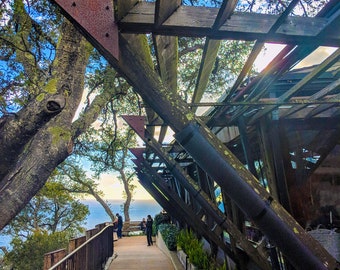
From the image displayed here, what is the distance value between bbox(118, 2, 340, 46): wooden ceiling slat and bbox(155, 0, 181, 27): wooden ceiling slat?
0.02 meters

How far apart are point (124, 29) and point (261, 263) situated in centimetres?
423

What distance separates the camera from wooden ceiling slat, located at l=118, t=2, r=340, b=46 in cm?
154

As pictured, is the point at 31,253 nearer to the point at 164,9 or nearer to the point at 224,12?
the point at 164,9

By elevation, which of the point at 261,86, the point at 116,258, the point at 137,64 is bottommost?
the point at 116,258

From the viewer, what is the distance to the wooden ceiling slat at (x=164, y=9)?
4.74 ft

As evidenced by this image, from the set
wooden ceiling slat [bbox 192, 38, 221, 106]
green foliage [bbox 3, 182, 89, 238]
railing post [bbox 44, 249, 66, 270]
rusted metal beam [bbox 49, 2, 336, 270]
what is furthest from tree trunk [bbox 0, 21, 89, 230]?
green foliage [bbox 3, 182, 89, 238]

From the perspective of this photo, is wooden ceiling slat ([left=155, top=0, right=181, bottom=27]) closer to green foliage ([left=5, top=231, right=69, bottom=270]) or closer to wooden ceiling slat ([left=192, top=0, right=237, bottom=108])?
wooden ceiling slat ([left=192, top=0, right=237, bottom=108])

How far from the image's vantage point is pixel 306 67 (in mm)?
4168

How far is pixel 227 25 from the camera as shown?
161 cm

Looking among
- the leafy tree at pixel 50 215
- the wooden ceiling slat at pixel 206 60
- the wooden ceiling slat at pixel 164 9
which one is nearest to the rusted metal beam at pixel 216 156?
the wooden ceiling slat at pixel 164 9

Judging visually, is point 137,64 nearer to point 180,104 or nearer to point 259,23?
point 180,104

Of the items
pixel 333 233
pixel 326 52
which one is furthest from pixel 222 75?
pixel 333 233

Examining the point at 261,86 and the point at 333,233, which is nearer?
the point at 261,86

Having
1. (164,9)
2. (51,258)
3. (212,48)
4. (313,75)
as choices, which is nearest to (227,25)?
(164,9)
